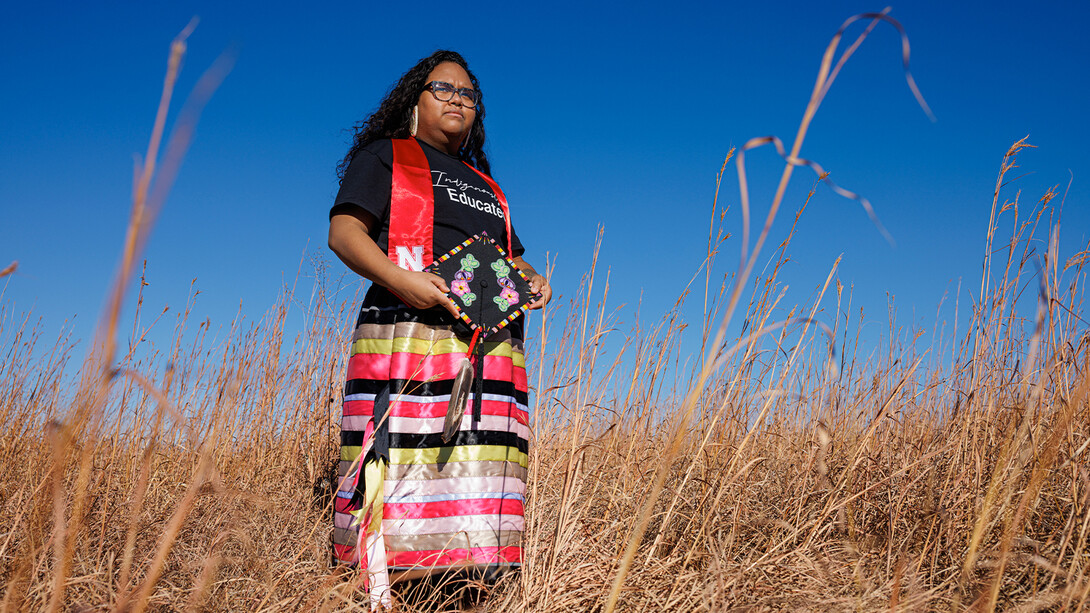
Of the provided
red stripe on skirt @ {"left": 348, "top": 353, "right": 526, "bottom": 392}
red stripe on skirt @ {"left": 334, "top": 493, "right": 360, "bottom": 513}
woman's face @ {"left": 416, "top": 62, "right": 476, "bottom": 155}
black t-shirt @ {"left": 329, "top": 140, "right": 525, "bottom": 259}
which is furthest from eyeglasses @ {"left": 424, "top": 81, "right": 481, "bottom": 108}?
red stripe on skirt @ {"left": 334, "top": 493, "right": 360, "bottom": 513}

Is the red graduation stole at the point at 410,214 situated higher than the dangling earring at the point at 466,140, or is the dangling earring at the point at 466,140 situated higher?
the dangling earring at the point at 466,140

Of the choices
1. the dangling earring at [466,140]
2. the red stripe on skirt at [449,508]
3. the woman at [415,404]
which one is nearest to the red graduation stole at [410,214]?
the woman at [415,404]

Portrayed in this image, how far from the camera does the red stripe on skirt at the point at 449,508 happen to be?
54.0 inches

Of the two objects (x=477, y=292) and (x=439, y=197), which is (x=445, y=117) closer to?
(x=439, y=197)

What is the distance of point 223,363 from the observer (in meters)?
2.90

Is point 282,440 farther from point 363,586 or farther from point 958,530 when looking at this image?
point 958,530

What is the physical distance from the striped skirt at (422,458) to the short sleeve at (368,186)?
20 cm

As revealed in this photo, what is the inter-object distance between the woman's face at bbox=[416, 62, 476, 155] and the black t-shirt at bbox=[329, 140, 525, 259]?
0.06 meters

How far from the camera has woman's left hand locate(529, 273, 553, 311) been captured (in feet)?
5.16

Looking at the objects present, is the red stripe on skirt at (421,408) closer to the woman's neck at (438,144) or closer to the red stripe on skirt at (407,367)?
the red stripe on skirt at (407,367)

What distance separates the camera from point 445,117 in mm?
1768

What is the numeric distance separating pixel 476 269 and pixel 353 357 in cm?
34

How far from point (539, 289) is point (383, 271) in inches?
15.9

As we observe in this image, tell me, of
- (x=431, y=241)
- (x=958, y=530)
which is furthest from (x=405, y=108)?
(x=958, y=530)
